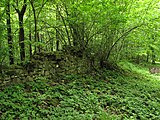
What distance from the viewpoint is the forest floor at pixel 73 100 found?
4676mm

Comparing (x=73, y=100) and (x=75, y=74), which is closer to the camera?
(x=73, y=100)

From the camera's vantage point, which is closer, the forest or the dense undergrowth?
the dense undergrowth

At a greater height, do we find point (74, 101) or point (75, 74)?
point (75, 74)

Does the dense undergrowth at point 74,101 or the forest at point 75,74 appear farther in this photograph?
the forest at point 75,74

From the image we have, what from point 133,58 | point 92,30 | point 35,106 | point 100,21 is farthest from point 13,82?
point 133,58

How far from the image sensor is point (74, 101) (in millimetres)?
5691

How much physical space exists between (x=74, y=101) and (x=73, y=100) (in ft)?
0.18

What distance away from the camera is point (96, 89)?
7215mm

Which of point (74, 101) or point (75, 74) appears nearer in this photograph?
point (74, 101)

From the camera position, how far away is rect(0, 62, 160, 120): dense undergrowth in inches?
184

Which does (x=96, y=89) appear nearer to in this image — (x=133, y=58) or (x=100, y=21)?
(x=100, y=21)

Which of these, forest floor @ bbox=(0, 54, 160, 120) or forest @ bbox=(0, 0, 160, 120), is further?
forest @ bbox=(0, 0, 160, 120)

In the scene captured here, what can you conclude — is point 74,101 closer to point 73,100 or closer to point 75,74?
point 73,100

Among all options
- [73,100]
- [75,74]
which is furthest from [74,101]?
[75,74]
